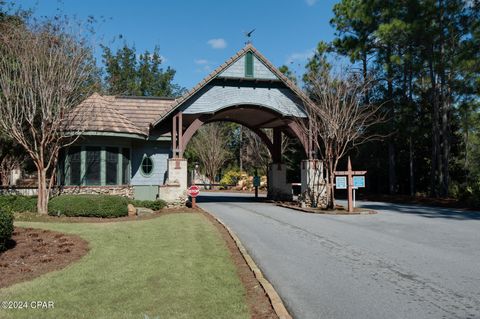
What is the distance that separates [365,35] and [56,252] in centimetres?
2684

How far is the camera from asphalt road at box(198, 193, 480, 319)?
559cm

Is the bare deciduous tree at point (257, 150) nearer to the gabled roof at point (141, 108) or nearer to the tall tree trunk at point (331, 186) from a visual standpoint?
the gabled roof at point (141, 108)

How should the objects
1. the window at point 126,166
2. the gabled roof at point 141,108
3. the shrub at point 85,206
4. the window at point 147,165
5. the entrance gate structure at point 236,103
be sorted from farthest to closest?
the gabled roof at point 141,108, the window at point 147,165, the entrance gate structure at point 236,103, the window at point 126,166, the shrub at point 85,206

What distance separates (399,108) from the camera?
98.2ft

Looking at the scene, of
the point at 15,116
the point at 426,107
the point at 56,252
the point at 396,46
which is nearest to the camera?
the point at 56,252

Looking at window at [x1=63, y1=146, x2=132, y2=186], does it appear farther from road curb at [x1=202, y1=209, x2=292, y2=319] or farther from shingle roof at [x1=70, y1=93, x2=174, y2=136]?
road curb at [x1=202, y1=209, x2=292, y2=319]

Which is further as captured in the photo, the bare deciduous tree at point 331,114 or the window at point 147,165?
the window at point 147,165

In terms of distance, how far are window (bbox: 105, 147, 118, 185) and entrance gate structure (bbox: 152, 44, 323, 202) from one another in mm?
2356

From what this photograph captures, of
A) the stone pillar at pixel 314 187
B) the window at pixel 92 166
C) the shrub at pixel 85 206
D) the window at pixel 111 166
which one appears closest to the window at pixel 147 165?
the window at pixel 111 166

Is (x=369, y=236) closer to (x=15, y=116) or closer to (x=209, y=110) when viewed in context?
(x=209, y=110)

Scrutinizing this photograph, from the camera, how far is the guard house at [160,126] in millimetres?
19422

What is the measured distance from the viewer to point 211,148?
165ft

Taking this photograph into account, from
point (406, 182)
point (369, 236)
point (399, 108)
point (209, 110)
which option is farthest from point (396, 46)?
point (369, 236)

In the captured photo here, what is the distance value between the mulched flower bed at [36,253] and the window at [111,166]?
315 inches
